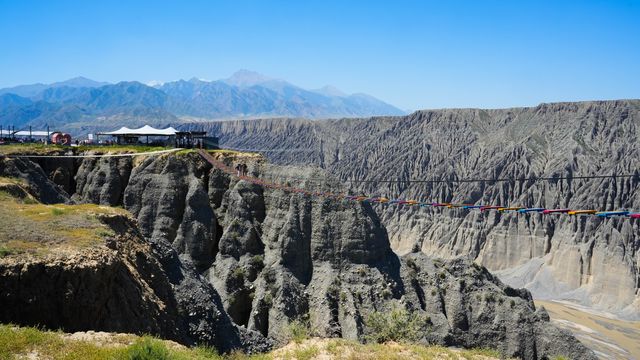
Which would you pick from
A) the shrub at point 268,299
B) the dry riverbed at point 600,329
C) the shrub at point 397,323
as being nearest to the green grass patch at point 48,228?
the shrub at point 268,299

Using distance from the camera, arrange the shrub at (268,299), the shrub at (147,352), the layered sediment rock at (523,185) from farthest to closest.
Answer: the layered sediment rock at (523,185) → the shrub at (268,299) → the shrub at (147,352)

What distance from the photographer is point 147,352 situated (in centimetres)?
1235

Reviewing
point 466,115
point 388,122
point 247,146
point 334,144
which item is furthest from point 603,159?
point 247,146

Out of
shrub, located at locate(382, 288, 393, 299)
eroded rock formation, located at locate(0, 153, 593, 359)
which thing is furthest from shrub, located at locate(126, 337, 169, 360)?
shrub, located at locate(382, 288, 393, 299)

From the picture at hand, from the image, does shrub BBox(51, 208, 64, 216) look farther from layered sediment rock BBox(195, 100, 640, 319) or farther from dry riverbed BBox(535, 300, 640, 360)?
layered sediment rock BBox(195, 100, 640, 319)

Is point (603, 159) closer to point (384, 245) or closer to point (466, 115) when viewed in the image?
point (466, 115)

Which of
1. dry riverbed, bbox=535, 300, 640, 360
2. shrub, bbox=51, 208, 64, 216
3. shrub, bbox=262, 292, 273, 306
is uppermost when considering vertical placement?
shrub, bbox=51, 208, 64, 216

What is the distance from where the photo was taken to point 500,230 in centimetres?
9369

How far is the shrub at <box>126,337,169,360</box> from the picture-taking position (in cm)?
1216

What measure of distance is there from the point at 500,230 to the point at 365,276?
63.9 meters

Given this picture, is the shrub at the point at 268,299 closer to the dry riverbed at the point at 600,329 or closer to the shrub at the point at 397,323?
the shrub at the point at 397,323

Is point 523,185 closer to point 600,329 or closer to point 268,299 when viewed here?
point 600,329

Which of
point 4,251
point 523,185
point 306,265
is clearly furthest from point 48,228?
point 523,185

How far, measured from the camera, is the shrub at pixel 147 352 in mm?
12164
